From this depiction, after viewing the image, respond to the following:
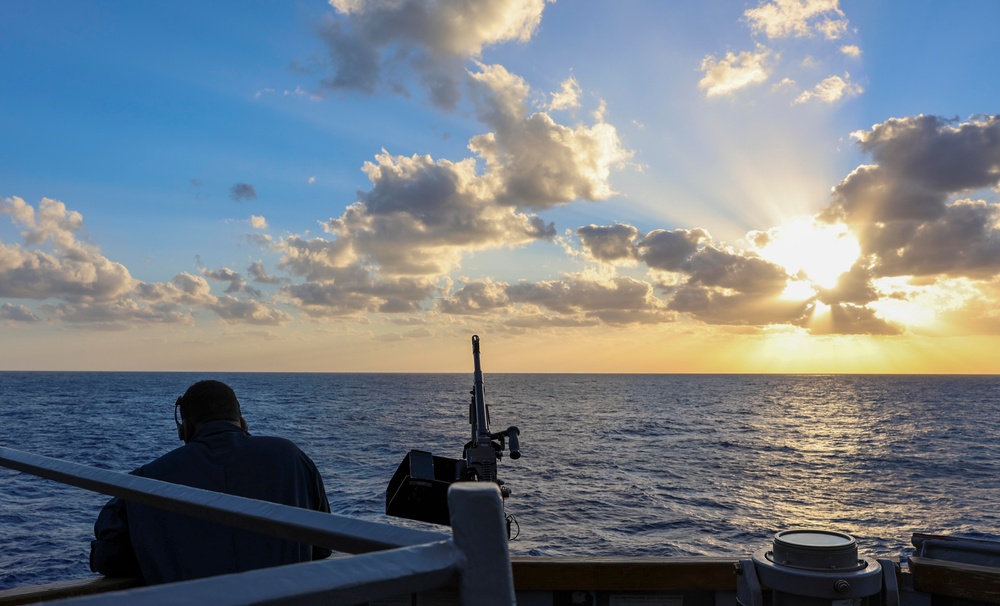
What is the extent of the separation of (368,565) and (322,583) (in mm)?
68

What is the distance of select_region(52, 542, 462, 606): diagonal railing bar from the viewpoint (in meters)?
0.71

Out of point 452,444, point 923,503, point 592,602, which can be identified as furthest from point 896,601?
point 452,444

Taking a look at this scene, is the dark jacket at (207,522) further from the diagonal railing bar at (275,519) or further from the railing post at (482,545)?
the railing post at (482,545)

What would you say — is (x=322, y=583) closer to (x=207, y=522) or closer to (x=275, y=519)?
(x=275, y=519)

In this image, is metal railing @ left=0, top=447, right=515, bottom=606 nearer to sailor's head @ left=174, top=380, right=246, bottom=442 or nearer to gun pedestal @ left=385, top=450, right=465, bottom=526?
sailor's head @ left=174, top=380, right=246, bottom=442

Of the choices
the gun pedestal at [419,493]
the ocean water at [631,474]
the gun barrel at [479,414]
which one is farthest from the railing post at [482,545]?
the ocean water at [631,474]

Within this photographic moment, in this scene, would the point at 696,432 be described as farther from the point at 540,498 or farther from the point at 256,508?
the point at 256,508

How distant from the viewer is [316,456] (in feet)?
130

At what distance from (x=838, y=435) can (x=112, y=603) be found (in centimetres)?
6570

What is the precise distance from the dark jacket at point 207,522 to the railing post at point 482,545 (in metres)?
2.48

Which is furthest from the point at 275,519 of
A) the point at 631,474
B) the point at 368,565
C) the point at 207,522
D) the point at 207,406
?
the point at 631,474

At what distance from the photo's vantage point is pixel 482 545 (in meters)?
0.92

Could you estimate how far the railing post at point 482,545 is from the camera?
2.93ft

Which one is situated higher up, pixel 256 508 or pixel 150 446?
pixel 256 508
